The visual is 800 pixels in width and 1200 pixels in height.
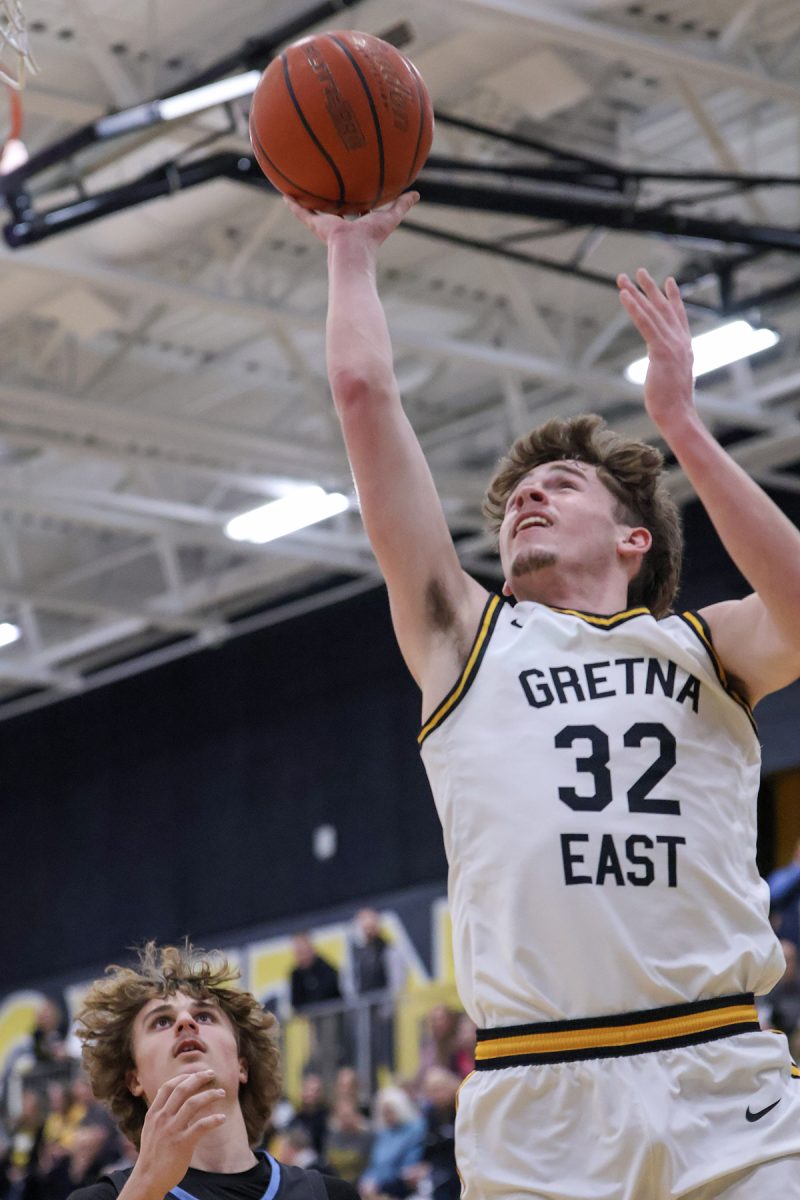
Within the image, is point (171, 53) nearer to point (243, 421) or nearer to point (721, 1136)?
point (243, 421)

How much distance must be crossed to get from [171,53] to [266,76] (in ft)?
23.6

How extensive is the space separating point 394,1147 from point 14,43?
27.7 feet

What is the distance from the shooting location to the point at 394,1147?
444 inches

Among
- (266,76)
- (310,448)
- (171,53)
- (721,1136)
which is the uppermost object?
(171,53)

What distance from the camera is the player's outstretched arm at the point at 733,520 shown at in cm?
268

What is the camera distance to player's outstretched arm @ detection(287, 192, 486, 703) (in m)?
2.84

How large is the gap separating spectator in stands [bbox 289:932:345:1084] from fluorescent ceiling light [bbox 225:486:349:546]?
357 centimetres

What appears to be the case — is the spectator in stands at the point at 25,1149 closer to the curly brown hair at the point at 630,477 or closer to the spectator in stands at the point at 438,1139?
the spectator in stands at the point at 438,1139

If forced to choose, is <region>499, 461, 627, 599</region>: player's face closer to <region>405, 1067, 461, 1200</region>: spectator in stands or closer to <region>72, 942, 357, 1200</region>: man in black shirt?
<region>72, 942, 357, 1200</region>: man in black shirt

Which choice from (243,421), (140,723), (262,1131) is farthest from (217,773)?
(262,1131)

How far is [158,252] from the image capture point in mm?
11352

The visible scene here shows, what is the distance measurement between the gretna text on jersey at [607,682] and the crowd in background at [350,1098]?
6.40m

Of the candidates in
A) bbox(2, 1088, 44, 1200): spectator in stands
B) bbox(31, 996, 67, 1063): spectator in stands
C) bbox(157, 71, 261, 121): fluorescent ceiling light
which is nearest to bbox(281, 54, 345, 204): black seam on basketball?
bbox(157, 71, 261, 121): fluorescent ceiling light

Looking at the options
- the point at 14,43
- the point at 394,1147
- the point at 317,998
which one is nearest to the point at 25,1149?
the point at 317,998
